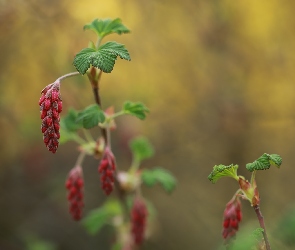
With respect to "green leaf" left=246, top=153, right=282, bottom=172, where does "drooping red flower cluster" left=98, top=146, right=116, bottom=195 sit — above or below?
above

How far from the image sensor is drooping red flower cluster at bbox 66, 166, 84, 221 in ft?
6.15

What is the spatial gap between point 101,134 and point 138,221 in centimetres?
39

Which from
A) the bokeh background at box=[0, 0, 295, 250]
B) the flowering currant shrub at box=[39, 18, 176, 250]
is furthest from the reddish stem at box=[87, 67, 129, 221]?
the bokeh background at box=[0, 0, 295, 250]

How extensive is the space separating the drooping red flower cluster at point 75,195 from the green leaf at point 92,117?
0.84 ft

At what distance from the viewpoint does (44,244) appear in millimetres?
3352

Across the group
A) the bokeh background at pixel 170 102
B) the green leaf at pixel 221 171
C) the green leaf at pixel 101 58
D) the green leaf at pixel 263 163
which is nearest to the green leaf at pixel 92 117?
the green leaf at pixel 101 58

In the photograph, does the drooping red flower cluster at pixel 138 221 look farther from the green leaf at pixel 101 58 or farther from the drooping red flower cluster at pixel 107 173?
the green leaf at pixel 101 58

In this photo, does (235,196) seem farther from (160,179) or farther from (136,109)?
(160,179)

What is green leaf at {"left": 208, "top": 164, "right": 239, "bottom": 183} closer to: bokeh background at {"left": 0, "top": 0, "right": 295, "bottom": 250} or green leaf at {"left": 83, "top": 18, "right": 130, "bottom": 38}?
green leaf at {"left": 83, "top": 18, "right": 130, "bottom": 38}

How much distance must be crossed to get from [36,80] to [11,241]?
60.5 inches

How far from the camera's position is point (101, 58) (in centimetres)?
150

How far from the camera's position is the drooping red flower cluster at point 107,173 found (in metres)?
1.71

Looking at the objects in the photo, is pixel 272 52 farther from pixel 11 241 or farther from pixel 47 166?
pixel 11 241

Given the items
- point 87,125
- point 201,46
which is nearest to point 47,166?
point 201,46
